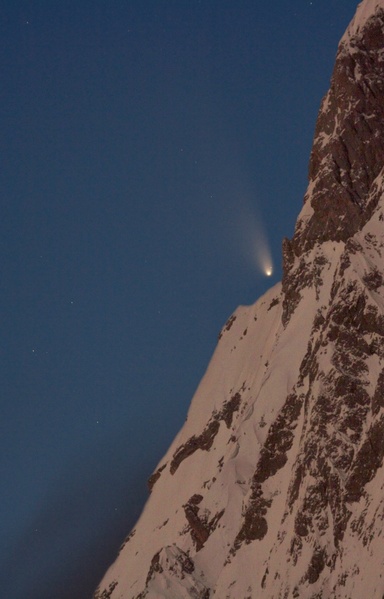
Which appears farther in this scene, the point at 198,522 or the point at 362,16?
the point at 362,16

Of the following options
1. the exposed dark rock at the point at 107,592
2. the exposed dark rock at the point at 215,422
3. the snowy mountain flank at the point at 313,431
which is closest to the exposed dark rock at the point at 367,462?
the snowy mountain flank at the point at 313,431

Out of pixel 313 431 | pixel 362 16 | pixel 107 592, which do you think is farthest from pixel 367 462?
pixel 107 592

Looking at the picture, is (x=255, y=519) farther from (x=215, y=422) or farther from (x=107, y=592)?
(x=215, y=422)

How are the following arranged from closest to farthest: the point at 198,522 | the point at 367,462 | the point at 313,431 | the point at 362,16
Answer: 1. the point at 367,462
2. the point at 313,431
3. the point at 198,522
4. the point at 362,16

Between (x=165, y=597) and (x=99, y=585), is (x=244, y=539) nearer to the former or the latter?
(x=165, y=597)

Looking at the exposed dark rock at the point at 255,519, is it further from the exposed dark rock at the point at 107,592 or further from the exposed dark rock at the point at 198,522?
the exposed dark rock at the point at 107,592

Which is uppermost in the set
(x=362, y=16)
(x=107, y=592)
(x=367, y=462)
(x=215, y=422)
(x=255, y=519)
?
(x=362, y=16)

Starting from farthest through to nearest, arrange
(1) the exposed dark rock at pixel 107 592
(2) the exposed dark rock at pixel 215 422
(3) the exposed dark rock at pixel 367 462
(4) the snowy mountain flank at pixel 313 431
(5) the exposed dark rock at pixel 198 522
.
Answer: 1. (2) the exposed dark rock at pixel 215 422
2. (1) the exposed dark rock at pixel 107 592
3. (5) the exposed dark rock at pixel 198 522
4. (4) the snowy mountain flank at pixel 313 431
5. (3) the exposed dark rock at pixel 367 462

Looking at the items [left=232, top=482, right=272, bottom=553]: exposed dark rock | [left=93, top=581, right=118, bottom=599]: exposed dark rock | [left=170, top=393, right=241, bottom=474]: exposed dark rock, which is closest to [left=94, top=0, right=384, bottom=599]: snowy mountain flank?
[left=232, top=482, right=272, bottom=553]: exposed dark rock

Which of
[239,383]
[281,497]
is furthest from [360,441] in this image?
[239,383]
